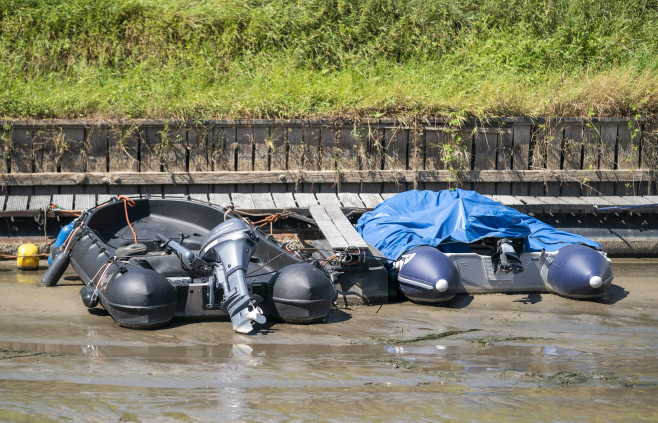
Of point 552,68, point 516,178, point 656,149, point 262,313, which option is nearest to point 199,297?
point 262,313

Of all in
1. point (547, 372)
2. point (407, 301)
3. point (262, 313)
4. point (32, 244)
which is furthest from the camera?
point (32, 244)

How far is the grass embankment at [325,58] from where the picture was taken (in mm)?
10172

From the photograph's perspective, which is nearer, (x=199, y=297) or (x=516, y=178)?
(x=199, y=297)

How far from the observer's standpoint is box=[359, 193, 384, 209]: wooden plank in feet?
31.8

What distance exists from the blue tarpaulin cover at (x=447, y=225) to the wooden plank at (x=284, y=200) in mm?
1021

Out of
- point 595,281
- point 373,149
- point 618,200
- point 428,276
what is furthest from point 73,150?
point 618,200

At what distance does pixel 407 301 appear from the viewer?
25.5ft

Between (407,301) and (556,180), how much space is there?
11.4 feet

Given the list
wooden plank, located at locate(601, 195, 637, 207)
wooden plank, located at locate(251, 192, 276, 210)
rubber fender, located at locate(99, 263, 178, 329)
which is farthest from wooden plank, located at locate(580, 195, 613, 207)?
rubber fender, located at locate(99, 263, 178, 329)

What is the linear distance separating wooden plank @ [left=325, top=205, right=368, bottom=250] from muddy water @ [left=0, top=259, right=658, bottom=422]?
2.21 feet

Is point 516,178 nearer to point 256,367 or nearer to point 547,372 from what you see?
point 547,372

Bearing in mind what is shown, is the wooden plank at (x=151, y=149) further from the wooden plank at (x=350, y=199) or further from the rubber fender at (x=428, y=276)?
the rubber fender at (x=428, y=276)

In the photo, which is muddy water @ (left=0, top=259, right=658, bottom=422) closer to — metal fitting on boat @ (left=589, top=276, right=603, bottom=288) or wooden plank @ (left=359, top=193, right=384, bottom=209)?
metal fitting on boat @ (left=589, top=276, right=603, bottom=288)

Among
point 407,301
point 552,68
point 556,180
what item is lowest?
point 407,301
